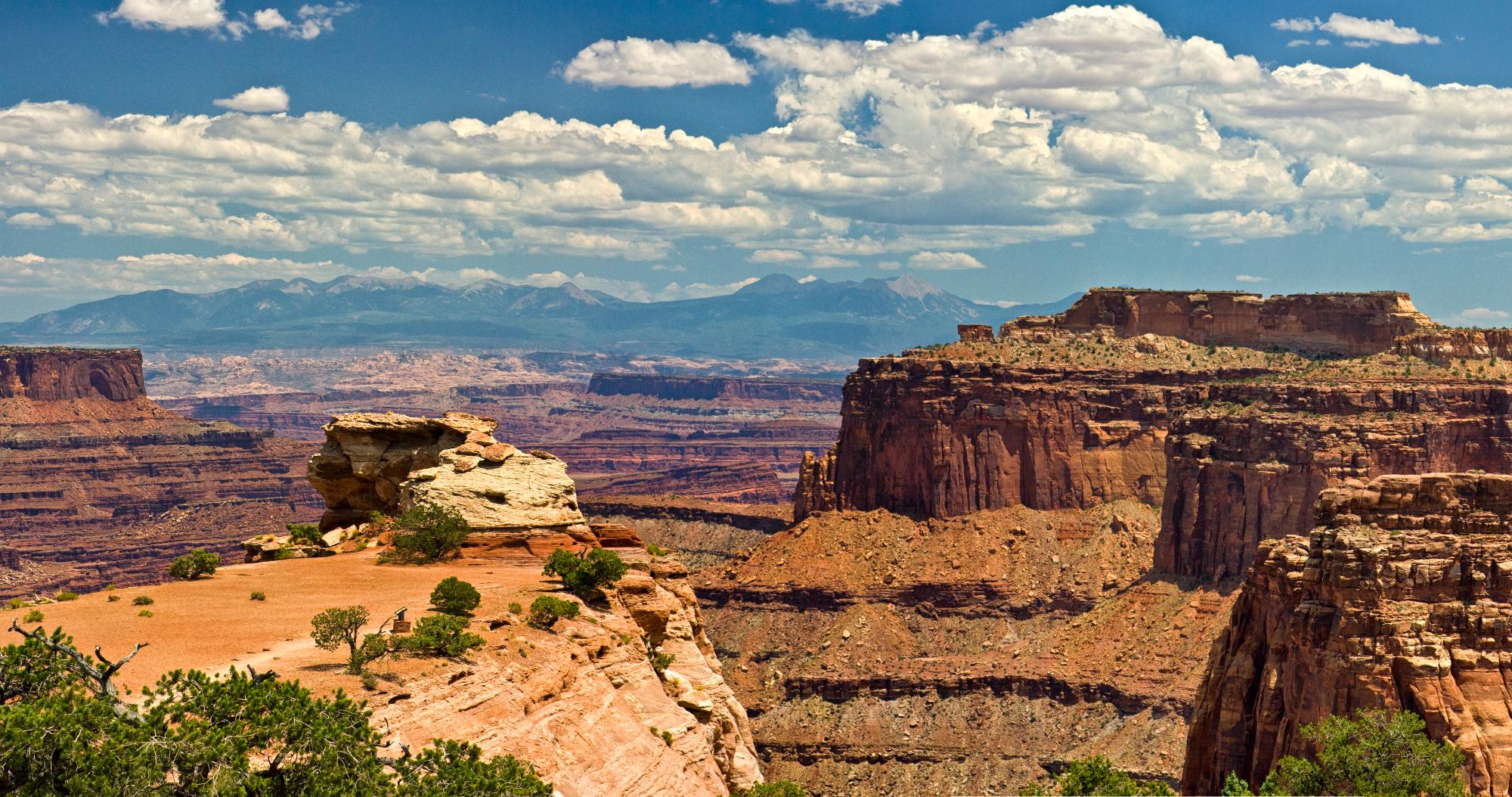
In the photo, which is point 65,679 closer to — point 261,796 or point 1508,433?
point 261,796

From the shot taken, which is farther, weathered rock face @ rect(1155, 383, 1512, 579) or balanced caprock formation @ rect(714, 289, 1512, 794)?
balanced caprock formation @ rect(714, 289, 1512, 794)

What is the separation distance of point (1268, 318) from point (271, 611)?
146m

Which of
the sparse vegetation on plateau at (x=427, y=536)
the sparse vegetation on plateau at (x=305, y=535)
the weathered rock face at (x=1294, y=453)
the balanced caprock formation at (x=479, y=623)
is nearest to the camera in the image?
the balanced caprock formation at (x=479, y=623)

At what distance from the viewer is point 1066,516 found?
180 m

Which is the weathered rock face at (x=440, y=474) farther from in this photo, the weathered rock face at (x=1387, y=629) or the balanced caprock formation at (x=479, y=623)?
the weathered rock face at (x=1387, y=629)

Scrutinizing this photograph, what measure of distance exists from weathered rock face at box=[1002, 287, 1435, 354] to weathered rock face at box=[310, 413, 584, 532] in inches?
4639

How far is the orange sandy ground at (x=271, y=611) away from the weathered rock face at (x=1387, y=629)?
24058 mm

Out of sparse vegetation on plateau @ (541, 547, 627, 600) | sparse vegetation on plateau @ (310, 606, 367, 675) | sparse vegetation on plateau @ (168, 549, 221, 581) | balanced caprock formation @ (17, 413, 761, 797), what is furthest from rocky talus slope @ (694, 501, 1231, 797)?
sparse vegetation on plateau @ (310, 606, 367, 675)

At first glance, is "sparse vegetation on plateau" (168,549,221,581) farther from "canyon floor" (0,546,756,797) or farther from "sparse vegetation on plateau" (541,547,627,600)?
"sparse vegetation on plateau" (541,547,627,600)

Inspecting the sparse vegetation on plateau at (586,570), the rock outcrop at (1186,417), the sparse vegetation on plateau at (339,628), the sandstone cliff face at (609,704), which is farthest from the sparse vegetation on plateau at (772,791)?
the rock outcrop at (1186,417)

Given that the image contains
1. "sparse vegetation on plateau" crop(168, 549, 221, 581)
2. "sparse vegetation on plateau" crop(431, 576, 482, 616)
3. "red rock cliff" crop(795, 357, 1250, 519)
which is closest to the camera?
"sparse vegetation on plateau" crop(431, 576, 482, 616)

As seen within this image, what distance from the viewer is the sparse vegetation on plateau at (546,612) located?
6053 cm

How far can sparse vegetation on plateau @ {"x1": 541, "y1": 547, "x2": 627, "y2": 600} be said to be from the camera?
66.1 metres

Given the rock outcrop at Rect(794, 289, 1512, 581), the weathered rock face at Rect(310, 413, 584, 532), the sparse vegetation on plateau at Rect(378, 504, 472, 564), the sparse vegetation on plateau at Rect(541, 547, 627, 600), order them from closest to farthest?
the sparse vegetation on plateau at Rect(541, 547, 627, 600) < the sparse vegetation on plateau at Rect(378, 504, 472, 564) < the weathered rock face at Rect(310, 413, 584, 532) < the rock outcrop at Rect(794, 289, 1512, 581)
